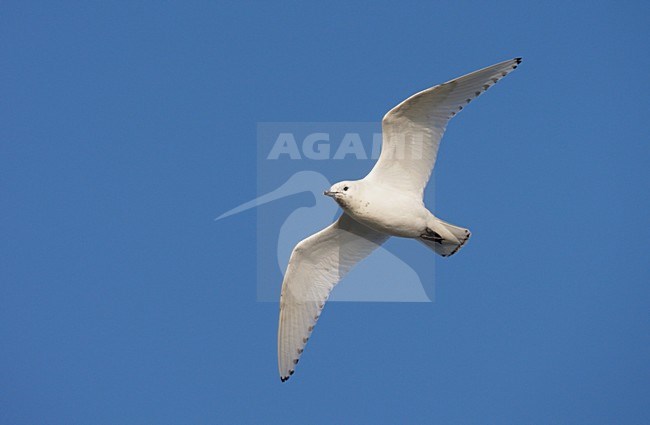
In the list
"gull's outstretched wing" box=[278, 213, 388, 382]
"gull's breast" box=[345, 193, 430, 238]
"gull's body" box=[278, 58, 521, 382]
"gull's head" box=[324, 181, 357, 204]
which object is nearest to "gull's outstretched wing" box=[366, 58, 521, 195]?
"gull's body" box=[278, 58, 521, 382]

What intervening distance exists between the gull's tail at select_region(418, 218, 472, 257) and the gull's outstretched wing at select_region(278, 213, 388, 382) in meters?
0.86

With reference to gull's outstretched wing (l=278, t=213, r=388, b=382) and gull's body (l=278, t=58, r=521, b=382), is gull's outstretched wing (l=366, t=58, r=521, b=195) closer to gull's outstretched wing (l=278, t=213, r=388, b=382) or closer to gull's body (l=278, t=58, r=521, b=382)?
gull's body (l=278, t=58, r=521, b=382)

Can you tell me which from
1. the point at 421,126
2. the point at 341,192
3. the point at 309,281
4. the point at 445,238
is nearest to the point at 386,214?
the point at 341,192

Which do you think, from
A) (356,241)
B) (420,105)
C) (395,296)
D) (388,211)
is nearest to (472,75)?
(420,105)

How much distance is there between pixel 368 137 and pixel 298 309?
8.22 feet

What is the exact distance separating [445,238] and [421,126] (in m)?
1.39

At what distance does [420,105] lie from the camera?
11977mm

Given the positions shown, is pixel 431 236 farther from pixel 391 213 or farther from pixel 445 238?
pixel 391 213

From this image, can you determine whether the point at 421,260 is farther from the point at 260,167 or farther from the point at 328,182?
the point at 260,167

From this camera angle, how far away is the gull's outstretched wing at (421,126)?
468 inches

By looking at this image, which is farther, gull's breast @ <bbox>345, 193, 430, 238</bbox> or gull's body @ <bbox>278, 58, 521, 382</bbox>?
gull's breast @ <bbox>345, 193, 430, 238</bbox>

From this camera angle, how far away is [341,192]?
39.4 feet

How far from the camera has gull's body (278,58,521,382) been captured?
39.3 feet

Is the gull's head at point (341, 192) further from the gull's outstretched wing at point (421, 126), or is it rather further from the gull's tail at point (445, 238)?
the gull's tail at point (445, 238)
